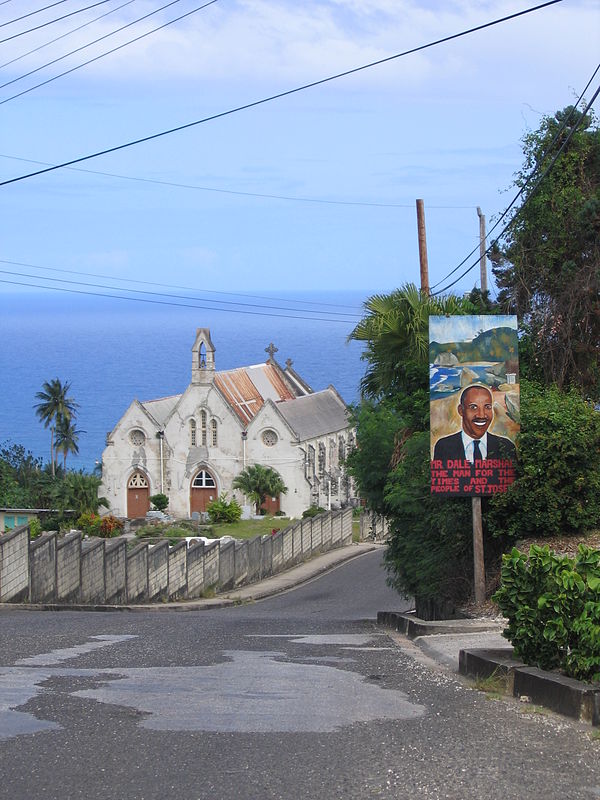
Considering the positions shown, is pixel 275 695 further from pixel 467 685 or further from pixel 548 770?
pixel 548 770

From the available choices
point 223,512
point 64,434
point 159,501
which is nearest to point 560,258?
point 223,512

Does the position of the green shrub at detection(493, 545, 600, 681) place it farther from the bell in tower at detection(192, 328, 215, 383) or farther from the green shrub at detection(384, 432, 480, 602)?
the bell in tower at detection(192, 328, 215, 383)

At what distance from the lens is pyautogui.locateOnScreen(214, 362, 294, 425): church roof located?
88.4m

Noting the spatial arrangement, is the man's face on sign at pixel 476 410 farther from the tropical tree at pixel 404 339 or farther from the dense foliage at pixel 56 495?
the dense foliage at pixel 56 495

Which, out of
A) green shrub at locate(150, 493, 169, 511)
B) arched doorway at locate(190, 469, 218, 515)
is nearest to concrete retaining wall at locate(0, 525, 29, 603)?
green shrub at locate(150, 493, 169, 511)

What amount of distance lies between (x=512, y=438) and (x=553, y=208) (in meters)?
8.24

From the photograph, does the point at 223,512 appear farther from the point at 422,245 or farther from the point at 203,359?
the point at 422,245

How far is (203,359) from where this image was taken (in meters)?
88.1

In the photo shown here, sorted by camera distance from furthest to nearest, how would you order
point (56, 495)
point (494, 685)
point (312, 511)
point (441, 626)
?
point (56, 495)
point (312, 511)
point (441, 626)
point (494, 685)

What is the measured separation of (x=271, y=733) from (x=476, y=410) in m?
10.0

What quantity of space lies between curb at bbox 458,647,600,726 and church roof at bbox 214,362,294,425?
75.6 m

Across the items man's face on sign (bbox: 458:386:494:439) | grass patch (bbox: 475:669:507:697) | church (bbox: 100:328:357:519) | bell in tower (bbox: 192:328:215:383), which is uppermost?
bell in tower (bbox: 192:328:215:383)

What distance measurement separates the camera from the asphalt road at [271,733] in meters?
6.74

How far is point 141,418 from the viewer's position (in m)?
89.0
